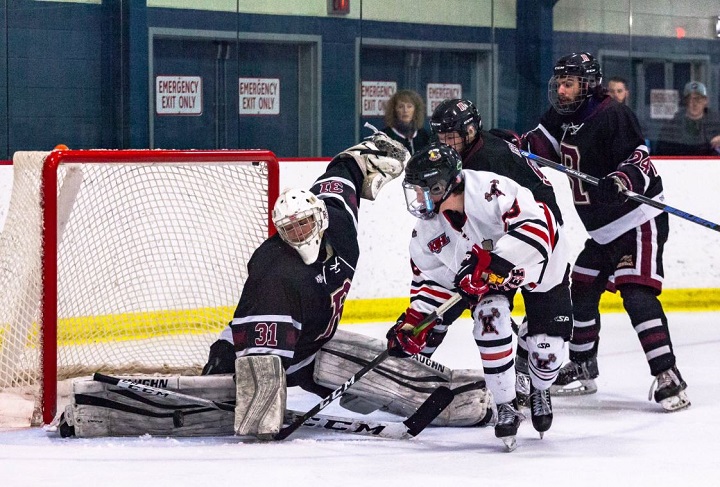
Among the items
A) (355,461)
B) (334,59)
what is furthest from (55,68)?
(355,461)

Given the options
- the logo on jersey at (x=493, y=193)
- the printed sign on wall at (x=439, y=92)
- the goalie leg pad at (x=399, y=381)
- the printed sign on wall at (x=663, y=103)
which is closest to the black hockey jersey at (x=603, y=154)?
the goalie leg pad at (x=399, y=381)

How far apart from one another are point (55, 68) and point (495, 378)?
302cm

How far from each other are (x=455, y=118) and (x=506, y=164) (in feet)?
0.60

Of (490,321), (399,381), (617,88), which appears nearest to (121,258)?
(399,381)

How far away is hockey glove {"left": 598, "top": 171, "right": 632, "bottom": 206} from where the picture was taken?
355 centimetres

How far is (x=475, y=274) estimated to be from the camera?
2.99 metres

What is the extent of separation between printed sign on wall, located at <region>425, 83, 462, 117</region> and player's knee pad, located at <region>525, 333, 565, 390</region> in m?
3.12

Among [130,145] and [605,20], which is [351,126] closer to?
[130,145]

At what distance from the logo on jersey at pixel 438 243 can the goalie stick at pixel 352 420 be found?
1.32 ft

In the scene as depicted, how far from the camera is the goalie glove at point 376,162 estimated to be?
382 cm

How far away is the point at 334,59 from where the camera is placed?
5.98 meters

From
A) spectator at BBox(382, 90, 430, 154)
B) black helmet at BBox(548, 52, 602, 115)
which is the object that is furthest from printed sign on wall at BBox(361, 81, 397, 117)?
black helmet at BBox(548, 52, 602, 115)

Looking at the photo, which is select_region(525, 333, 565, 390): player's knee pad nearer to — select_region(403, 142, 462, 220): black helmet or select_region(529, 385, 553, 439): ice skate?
select_region(529, 385, 553, 439): ice skate

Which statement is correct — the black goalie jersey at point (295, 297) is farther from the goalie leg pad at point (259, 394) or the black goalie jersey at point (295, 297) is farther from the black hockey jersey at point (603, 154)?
the black hockey jersey at point (603, 154)
